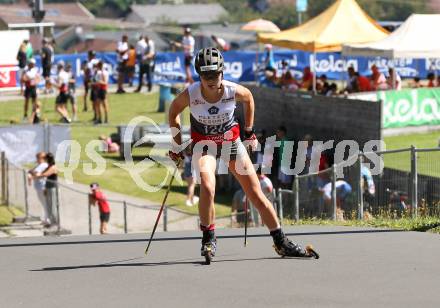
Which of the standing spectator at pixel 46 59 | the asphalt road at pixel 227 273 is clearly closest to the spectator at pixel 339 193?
the asphalt road at pixel 227 273

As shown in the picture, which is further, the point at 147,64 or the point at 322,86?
the point at 147,64

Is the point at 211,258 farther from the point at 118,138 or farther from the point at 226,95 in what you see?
the point at 118,138

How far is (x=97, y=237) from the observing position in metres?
12.4

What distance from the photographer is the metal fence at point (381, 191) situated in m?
15.2

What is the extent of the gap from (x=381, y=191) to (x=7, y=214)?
9045 mm

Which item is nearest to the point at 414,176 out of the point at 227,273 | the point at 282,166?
the point at 227,273

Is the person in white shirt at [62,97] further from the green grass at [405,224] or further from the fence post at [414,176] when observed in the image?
the green grass at [405,224]

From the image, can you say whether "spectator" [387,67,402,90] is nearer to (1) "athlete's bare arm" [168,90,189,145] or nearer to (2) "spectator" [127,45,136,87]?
(2) "spectator" [127,45,136,87]

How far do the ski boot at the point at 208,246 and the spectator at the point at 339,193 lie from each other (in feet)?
20.5

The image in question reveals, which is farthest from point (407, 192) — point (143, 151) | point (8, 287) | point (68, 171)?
point (143, 151)

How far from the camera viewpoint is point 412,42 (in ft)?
87.7

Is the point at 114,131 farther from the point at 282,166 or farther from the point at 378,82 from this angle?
the point at 282,166

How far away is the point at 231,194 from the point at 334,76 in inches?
761

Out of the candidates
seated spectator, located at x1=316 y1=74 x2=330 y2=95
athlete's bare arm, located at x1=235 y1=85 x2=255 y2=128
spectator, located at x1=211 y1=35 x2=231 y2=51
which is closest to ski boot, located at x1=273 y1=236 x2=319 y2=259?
athlete's bare arm, located at x1=235 y1=85 x2=255 y2=128
